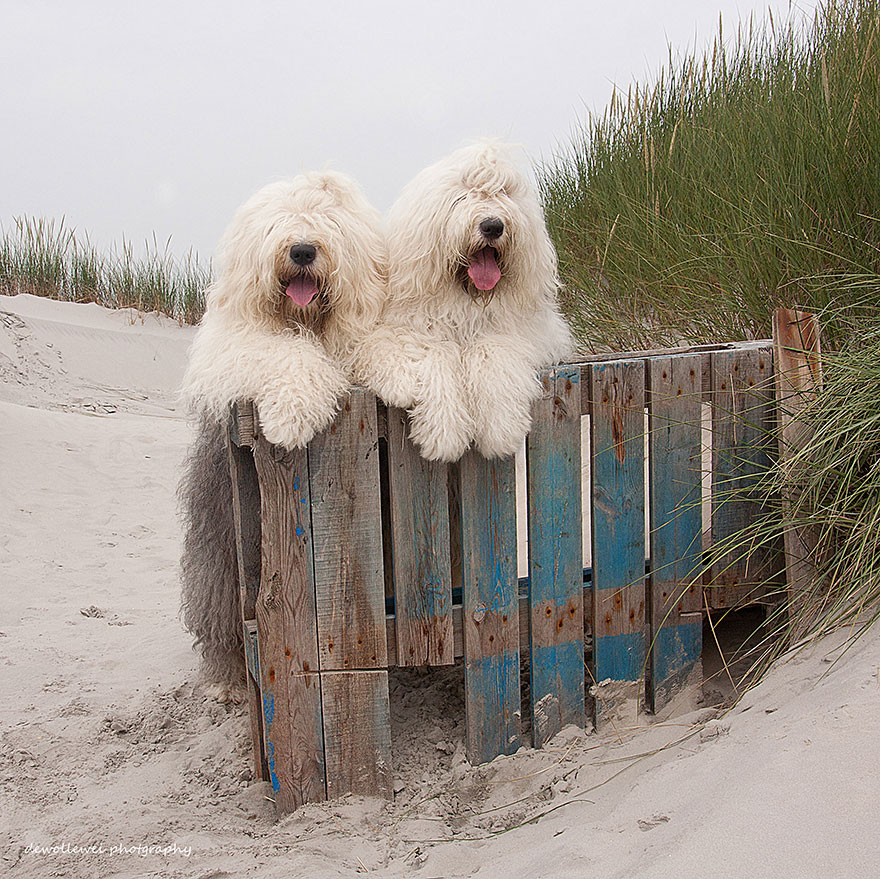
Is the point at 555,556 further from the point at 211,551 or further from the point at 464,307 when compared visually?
the point at 211,551

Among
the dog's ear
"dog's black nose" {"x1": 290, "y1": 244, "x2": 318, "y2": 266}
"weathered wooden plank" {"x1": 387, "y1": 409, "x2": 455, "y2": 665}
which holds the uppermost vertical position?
the dog's ear

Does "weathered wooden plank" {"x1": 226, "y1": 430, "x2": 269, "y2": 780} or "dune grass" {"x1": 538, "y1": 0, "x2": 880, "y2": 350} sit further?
"dune grass" {"x1": 538, "y1": 0, "x2": 880, "y2": 350}

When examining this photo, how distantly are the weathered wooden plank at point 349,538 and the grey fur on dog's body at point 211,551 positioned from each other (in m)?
0.57

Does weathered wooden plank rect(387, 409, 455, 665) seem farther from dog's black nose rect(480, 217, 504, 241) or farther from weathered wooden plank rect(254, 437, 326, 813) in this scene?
dog's black nose rect(480, 217, 504, 241)

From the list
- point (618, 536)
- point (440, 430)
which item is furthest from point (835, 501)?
point (440, 430)

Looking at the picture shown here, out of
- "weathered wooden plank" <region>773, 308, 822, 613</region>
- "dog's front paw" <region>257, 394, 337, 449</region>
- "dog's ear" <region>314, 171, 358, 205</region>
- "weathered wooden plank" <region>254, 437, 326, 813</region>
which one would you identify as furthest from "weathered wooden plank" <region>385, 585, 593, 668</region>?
"dog's ear" <region>314, 171, 358, 205</region>

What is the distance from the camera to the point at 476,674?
3.09 meters

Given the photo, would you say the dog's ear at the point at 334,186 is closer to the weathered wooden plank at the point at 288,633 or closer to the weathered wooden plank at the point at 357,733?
the weathered wooden plank at the point at 288,633

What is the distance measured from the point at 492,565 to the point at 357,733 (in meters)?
0.75

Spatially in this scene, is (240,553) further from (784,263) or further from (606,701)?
(784,263)

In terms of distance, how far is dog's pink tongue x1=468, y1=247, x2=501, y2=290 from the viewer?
297 centimetres

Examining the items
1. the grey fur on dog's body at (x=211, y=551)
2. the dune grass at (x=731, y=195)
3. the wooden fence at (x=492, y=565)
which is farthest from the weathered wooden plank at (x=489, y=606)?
the dune grass at (x=731, y=195)

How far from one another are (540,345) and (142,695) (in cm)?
246

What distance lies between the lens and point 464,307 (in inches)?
120
